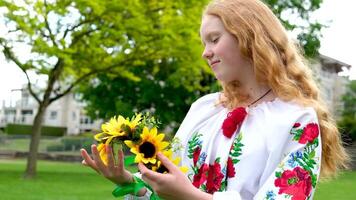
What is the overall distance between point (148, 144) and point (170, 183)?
0.20 m

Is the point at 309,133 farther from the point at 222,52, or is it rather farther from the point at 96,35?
the point at 96,35

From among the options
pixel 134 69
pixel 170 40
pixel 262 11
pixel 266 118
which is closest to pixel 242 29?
pixel 262 11

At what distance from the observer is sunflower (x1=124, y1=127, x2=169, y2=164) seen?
5.84ft

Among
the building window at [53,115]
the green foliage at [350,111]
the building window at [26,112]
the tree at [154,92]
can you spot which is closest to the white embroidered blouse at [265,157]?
the tree at [154,92]

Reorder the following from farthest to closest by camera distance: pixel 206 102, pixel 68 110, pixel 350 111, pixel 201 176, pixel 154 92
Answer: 1. pixel 68 110
2. pixel 350 111
3. pixel 154 92
4. pixel 206 102
5. pixel 201 176

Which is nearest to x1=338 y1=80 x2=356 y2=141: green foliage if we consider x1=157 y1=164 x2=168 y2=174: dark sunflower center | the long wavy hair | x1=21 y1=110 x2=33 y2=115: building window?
the long wavy hair

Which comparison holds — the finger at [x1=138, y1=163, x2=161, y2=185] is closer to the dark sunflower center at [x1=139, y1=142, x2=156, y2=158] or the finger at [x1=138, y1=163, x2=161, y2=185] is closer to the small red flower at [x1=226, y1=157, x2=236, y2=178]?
the dark sunflower center at [x1=139, y1=142, x2=156, y2=158]

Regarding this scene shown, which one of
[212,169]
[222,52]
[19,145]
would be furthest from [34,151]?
[19,145]

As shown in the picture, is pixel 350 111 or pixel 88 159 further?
pixel 350 111

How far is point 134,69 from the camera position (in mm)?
30828

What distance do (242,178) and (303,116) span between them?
28cm

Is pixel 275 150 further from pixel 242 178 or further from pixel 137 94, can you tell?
pixel 137 94

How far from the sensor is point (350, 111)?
34562 millimetres

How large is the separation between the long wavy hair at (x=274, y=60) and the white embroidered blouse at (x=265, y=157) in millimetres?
79
